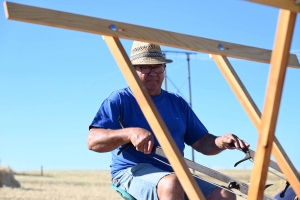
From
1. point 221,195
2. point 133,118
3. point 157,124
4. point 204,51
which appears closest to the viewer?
point 157,124

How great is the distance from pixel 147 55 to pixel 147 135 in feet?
3.39

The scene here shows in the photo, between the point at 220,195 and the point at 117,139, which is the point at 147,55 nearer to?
the point at 117,139

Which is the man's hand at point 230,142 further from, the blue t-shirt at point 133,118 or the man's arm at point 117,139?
the man's arm at point 117,139

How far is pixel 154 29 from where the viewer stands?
3299 mm

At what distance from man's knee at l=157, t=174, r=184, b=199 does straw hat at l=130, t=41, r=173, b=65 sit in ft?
3.26

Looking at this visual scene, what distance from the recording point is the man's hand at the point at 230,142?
4105 mm

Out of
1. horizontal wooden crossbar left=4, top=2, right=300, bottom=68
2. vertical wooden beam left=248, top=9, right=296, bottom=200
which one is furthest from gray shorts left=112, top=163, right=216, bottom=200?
vertical wooden beam left=248, top=9, right=296, bottom=200

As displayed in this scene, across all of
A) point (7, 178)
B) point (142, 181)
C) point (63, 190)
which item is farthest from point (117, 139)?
point (7, 178)

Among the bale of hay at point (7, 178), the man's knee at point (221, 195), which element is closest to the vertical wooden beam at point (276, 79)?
the man's knee at point (221, 195)

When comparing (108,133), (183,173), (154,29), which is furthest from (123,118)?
(183,173)

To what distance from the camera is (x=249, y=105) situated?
3580 millimetres

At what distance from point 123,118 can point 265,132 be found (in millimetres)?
1928

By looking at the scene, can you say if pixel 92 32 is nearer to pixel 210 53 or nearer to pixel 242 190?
pixel 210 53

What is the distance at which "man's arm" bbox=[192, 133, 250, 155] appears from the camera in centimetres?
414
